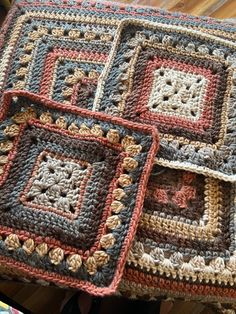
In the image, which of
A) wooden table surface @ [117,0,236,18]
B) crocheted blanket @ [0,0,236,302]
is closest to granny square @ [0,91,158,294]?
crocheted blanket @ [0,0,236,302]

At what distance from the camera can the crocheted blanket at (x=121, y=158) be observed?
0.76m

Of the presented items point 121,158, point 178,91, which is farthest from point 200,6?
point 121,158

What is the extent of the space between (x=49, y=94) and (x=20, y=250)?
311 mm

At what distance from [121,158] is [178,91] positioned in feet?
0.65

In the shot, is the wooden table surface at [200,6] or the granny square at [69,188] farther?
the wooden table surface at [200,6]

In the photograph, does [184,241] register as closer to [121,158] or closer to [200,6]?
[121,158]

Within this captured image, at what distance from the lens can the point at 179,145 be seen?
0.86 m

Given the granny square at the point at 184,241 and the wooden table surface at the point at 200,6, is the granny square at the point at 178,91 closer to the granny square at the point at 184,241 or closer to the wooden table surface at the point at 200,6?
the granny square at the point at 184,241

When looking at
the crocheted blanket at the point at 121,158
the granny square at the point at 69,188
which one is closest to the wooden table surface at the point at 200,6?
the crocheted blanket at the point at 121,158

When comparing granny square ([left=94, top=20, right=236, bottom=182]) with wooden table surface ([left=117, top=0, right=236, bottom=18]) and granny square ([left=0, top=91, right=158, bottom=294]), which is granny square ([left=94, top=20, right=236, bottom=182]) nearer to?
granny square ([left=0, top=91, right=158, bottom=294])

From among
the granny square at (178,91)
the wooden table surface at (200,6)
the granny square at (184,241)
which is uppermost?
the wooden table surface at (200,6)

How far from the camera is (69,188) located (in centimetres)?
80

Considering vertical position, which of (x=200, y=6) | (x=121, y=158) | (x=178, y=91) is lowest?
(x=121, y=158)

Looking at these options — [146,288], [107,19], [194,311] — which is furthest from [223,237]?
[107,19]
